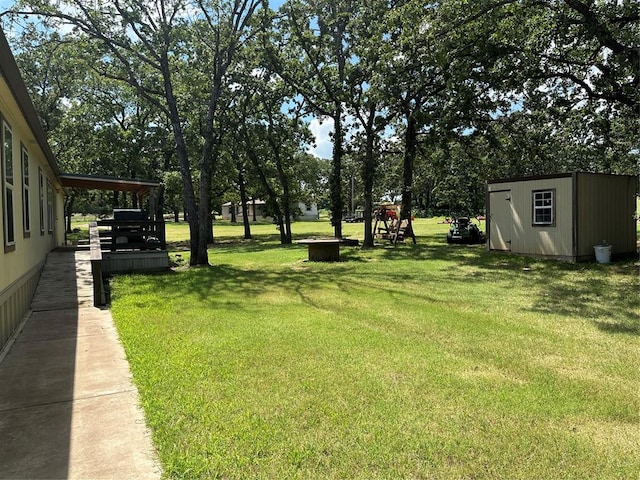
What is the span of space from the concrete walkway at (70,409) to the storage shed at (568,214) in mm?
11854

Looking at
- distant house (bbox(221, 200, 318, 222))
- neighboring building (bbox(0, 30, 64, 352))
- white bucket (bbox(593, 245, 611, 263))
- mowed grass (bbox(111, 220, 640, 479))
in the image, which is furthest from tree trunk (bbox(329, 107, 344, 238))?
distant house (bbox(221, 200, 318, 222))

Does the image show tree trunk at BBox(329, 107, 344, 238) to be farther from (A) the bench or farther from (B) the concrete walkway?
(B) the concrete walkway

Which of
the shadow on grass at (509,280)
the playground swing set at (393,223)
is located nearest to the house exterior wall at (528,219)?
the shadow on grass at (509,280)

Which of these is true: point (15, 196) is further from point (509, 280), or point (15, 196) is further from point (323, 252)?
point (509, 280)

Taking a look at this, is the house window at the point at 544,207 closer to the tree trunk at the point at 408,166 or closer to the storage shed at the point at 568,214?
the storage shed at the point at 568,214

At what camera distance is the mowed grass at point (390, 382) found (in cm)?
263

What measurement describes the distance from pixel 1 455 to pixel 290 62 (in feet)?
63.6

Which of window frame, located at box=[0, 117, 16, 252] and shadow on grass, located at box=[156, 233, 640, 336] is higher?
window frame, located at box=[0, 117, 16, 252]

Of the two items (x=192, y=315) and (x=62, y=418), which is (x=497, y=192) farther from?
(x=62, y=418)

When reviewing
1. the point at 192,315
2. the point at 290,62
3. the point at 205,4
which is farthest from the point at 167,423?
the point at 290,62

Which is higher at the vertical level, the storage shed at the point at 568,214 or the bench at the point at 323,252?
the storage shed at the point at 568,214

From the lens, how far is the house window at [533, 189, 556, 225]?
12.9m

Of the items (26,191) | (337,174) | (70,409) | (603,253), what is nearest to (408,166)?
(337,174)

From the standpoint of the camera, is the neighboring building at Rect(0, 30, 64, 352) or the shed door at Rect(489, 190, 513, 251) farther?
the shed door at Rect(489, 190, 513, 251)
